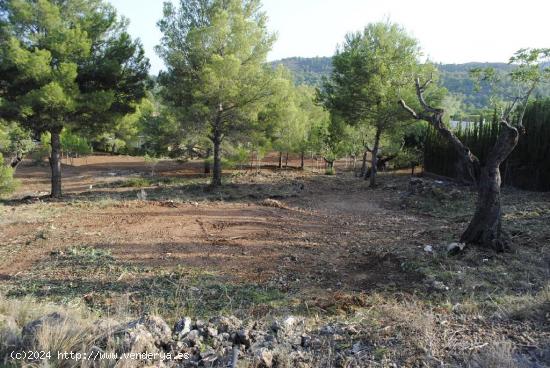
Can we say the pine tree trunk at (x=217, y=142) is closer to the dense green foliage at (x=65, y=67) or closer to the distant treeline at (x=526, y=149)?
the dense green foliage at (x=65, y=67)

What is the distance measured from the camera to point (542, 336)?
3535 mm

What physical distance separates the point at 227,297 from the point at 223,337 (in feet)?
6.66

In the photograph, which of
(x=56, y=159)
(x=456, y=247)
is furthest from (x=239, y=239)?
(x=56, y=159)

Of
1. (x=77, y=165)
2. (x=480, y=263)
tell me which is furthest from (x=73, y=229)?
Answer: (x=77, y=165)

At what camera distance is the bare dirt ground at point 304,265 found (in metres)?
3.96

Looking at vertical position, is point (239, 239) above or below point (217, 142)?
below

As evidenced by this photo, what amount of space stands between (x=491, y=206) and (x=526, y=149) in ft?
31.4

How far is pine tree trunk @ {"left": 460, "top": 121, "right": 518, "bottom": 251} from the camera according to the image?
7.03 m

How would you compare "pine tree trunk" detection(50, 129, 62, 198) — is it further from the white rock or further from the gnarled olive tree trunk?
the gnarled olive tree trunk

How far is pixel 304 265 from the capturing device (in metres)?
7.00

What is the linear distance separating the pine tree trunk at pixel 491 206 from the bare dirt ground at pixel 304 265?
12.6 inches

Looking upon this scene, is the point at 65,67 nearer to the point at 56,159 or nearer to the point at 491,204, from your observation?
the point at 56,159

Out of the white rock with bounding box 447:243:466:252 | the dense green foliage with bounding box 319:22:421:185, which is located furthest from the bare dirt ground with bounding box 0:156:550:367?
the dense green foliage with bounding box 319:22:421:185

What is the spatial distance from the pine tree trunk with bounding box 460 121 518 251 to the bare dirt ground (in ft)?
1.05
